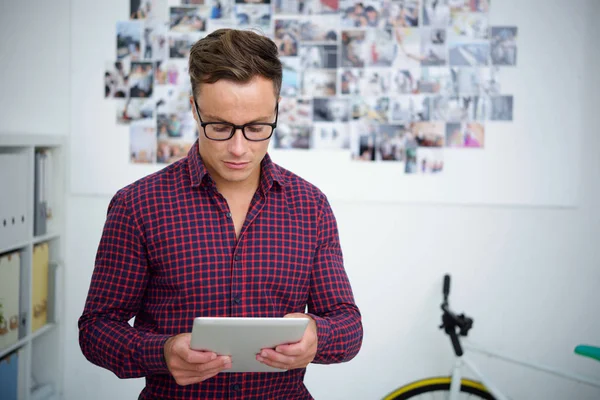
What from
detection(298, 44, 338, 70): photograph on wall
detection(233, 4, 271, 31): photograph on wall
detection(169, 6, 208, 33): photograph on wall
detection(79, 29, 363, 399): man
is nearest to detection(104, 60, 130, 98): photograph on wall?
detection(169, 6, 208, 33): photograph on wall

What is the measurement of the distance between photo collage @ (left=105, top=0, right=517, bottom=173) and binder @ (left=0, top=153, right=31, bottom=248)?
1.81ft

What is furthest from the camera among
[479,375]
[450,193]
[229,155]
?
[450,193]

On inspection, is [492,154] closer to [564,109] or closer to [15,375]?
[564,109]

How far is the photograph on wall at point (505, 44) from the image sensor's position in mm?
2438

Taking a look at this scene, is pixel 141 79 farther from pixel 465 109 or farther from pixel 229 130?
pixel 229 130

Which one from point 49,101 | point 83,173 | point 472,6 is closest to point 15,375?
point 83,173

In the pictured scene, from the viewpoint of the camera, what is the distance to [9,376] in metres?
2.33

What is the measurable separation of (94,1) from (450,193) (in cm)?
159

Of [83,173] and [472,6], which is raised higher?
[472,6]

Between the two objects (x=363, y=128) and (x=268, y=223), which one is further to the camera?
(x=363, y=128)

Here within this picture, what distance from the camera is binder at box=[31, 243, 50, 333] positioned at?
2482mm

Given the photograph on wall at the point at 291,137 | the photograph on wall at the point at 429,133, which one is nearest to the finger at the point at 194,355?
the photograph on wall at the point at 291,137

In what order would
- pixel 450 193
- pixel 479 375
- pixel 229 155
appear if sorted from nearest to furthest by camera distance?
1. pixel 229 155
2. pixel 479 375
3. pixel 450 193

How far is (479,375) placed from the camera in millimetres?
2330
